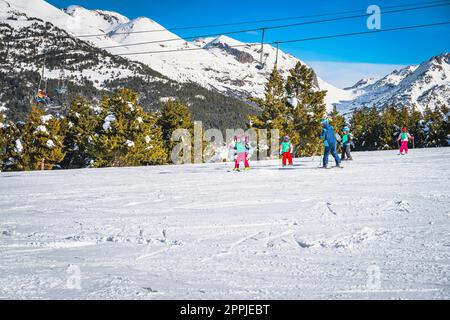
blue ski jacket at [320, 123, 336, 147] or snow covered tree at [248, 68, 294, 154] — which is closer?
blue ski jacket at [320, 123, 336, 147]

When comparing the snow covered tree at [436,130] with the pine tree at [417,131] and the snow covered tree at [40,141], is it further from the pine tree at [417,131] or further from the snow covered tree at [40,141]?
the snow covered tree at [40,141]

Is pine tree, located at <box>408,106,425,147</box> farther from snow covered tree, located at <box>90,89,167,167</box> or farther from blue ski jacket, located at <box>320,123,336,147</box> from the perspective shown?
blue ski jacket, located at <box>320,123,336,147</box>

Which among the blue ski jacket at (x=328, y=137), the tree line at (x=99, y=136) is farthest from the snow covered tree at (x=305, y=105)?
the blue ski jacket at (x=328, y=137)

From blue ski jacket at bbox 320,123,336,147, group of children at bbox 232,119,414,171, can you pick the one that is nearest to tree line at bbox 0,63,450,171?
group of children at bbox 232,119,414,171

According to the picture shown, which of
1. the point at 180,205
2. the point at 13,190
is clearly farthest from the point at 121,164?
the point at 180,205

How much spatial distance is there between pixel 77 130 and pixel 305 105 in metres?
27.2

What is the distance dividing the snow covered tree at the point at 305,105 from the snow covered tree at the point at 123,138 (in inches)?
620

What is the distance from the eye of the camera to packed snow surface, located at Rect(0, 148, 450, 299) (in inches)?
121

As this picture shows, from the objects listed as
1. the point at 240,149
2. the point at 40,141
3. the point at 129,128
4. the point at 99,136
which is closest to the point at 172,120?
the point at 129,128

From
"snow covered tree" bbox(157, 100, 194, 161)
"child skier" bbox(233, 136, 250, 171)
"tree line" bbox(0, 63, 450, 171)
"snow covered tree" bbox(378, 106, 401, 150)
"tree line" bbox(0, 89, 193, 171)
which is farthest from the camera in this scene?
"snow covered tree" bbox(378, 106, 401, 150)

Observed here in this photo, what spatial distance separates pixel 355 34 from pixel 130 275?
67.0 ft

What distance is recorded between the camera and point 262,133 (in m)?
36.8

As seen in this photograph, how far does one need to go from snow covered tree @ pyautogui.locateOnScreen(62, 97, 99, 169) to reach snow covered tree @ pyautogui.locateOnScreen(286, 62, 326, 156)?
23.2m

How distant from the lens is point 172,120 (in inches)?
1559
